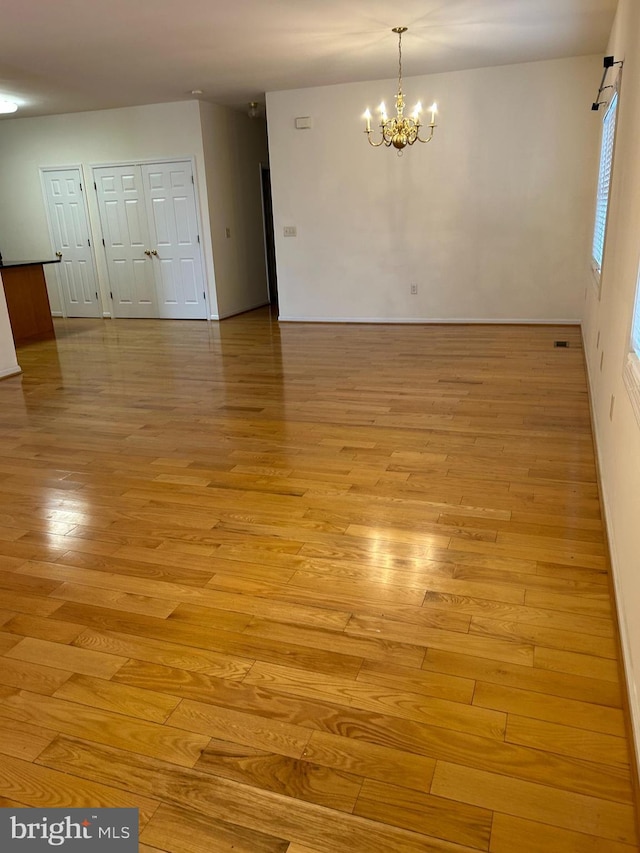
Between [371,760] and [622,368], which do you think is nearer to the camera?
[371,760]

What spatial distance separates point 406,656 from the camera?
2074 mm

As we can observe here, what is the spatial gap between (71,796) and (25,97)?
802cm

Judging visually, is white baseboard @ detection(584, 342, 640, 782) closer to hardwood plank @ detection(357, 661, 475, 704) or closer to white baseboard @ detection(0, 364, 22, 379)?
hardwood plank @ detection(357, 661, 475, 704)

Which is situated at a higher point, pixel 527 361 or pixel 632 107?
pixel 632 107

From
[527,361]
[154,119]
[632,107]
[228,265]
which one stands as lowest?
[527,361]

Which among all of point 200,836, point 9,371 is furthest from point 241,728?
point 9,371

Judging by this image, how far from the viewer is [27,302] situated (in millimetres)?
8133

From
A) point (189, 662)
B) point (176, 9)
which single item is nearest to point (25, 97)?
point (176, 9)

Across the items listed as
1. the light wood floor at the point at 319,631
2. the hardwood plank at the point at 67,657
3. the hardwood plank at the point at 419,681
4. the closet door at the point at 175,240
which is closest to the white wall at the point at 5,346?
the light wood floor at the point at 319,631

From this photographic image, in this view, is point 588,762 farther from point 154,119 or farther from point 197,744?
point 154,119

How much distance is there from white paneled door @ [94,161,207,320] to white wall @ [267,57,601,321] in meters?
1.31

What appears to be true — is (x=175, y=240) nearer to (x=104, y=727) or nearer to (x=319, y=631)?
(x=319, y=631)

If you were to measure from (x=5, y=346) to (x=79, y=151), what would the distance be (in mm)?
4119

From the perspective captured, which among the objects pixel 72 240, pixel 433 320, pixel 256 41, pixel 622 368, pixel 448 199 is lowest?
pixel 433 320
